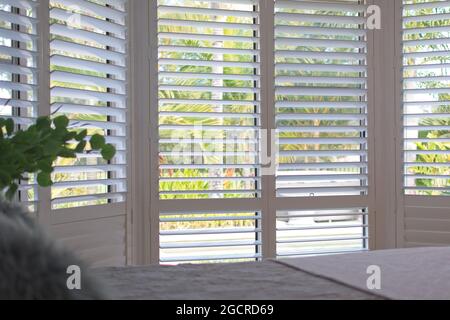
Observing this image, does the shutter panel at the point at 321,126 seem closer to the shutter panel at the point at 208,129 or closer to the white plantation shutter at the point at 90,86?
the shutter panel at the point at 208,129

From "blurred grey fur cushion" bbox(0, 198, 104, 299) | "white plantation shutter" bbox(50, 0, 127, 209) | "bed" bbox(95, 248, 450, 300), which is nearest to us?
"blurred grey fur cushion" bbox(0, 198, 104, 299)

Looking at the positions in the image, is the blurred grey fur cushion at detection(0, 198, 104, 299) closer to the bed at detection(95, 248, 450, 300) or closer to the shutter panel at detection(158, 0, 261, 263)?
the bed at detection(95, 248, 450, 300)

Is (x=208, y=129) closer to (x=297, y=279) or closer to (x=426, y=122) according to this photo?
(x=426, y=122)

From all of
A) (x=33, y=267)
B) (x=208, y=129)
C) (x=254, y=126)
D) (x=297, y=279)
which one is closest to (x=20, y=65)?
(x=208, y=129)

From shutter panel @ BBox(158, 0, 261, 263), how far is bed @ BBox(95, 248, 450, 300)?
1443mm

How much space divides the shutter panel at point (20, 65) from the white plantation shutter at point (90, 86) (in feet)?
0.31

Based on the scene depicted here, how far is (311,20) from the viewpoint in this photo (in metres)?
3.29

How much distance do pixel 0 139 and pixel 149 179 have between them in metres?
1.85

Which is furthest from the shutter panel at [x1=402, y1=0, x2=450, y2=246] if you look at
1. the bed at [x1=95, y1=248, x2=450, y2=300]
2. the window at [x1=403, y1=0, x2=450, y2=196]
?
the bed at [x1=95, y1=248, x2=450, y2=300]

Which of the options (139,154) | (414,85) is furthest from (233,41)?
(414,85)

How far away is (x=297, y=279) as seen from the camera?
1.42 meters

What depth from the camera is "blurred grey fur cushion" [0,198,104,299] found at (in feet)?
2.54

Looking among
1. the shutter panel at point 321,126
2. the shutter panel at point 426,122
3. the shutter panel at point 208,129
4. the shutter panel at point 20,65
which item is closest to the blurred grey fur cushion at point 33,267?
the shutter panel at point 20,65

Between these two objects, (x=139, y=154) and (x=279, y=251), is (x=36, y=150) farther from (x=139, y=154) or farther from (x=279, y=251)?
(x=279, y=251)
